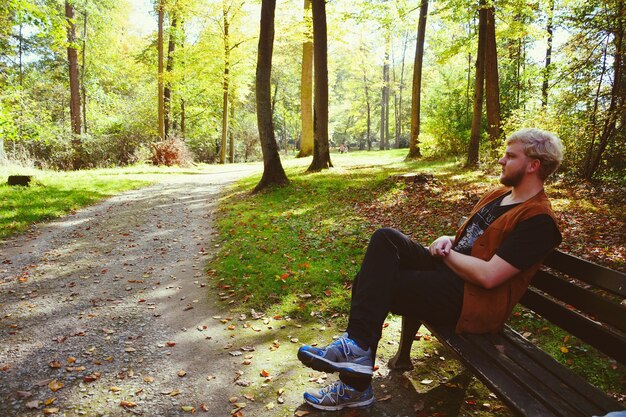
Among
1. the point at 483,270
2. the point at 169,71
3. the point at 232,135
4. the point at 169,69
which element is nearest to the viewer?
the point at 483,270

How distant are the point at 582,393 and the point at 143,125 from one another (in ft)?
83.3

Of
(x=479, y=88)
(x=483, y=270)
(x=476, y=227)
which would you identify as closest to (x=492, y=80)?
(x=479, y=88)

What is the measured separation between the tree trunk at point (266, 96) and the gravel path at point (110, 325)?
3359mm

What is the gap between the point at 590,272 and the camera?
2359 millimetres

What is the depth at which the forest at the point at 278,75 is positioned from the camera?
9.45 metres

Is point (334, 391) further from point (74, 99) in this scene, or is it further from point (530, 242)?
point (74, 99)

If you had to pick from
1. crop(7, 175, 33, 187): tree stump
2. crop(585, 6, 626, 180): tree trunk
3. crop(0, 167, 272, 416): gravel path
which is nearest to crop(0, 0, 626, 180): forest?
crop(585, 6, 626, 180): tree trunk

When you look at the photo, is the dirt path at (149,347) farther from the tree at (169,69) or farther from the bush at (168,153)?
the tree at (169,69)

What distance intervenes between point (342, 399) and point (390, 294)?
859 millimetres

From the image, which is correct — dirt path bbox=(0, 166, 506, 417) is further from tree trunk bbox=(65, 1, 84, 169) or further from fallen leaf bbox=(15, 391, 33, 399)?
tree trunk bbox=(65, 1, 84, 169)

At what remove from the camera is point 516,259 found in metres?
2.40

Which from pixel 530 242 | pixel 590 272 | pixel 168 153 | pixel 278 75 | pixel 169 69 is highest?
pixel 278 75

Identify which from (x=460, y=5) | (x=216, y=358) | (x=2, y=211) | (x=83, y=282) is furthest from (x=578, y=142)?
(x=2, y=211)

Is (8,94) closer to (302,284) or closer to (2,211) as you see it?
(2,211)
